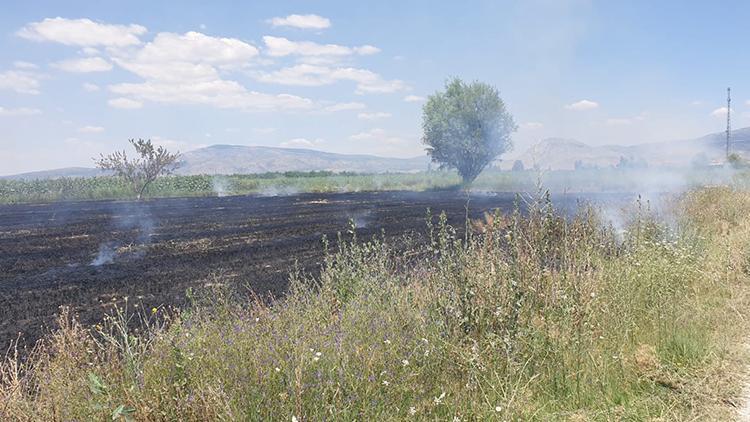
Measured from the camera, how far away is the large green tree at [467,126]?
165 ft

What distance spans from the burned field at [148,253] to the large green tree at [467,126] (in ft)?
81.8

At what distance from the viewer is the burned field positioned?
9.49m

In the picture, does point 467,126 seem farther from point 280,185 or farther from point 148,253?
point 148,253

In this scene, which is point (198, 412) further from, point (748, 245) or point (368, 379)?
point (748, 245)

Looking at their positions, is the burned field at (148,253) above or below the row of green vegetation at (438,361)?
below

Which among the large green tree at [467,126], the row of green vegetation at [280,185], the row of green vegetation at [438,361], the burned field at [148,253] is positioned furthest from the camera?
the large green tree at [467,126]

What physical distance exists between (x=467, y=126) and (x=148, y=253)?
133ft

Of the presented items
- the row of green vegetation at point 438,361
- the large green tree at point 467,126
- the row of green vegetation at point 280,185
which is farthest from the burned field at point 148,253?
the large green tree at point 467,126

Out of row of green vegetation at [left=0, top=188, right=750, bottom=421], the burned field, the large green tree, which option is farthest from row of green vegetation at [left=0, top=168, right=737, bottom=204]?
row of green vegetation at [left=0, top=188, right=750, bottom=421]

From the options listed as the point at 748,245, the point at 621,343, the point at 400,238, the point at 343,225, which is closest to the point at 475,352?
the point at 621,343

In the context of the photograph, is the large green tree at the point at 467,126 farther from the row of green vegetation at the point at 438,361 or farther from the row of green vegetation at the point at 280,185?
the row of green vegetation at the point at 438,361

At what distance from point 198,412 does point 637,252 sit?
6234 mm

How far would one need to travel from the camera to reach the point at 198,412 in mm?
3248

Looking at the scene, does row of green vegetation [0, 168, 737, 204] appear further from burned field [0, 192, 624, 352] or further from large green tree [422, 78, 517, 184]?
burned field [0, 192, 624, 352]
